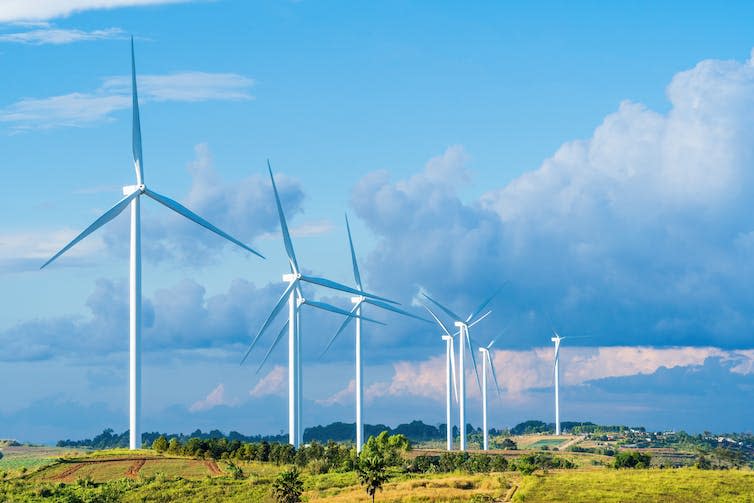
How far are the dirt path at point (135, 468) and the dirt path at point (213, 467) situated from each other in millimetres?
9260

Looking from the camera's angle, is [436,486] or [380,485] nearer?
[380,485]

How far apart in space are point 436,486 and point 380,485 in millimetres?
12314

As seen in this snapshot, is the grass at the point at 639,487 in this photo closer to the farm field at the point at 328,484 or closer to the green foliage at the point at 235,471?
the farm field at the point at 328,484

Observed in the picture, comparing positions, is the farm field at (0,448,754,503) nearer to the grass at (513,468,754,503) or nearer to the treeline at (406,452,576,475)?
the grass at (513,468,754,503)

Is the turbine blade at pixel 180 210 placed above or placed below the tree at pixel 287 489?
above

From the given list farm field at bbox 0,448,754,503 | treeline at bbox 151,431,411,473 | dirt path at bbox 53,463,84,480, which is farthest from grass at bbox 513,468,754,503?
dirt path at bbox 53,463,84,480

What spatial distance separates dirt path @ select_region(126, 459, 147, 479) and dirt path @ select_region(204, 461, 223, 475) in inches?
365

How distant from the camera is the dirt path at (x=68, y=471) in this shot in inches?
5989

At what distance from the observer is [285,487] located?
135 meters

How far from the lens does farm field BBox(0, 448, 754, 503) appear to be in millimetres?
138375

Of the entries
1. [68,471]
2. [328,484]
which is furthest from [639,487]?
[68,471]

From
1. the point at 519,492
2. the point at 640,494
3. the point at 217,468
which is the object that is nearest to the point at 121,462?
the point at 217,468

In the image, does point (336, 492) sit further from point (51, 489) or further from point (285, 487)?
point (51, 489)

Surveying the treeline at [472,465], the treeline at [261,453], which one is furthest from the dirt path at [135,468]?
the treeline at [472,465]
